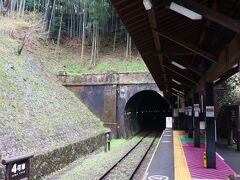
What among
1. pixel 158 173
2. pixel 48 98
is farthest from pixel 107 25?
pixel 158 173

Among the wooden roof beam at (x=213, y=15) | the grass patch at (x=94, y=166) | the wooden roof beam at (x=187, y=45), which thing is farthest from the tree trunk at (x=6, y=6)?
the wooden roof beam at (x=213, y=15)

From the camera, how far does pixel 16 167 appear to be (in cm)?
518

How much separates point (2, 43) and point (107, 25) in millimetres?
22538

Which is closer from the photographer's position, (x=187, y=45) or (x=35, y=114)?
(x=187, y=45)

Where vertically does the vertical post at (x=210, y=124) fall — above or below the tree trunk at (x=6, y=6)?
below

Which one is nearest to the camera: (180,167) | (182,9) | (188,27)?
(182,9)

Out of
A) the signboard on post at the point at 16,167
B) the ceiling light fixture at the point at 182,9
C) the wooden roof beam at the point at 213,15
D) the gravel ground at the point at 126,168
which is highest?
the ceiling light fixture at the point at 182,9

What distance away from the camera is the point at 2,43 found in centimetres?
1978

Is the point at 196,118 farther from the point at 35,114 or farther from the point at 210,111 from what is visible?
the point at 35,114

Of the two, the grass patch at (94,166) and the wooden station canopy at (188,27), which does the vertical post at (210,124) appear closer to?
the wooden station canopy at (188,27)

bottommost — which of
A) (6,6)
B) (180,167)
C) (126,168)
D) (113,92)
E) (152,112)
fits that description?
(126,168)

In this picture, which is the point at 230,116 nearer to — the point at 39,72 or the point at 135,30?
the point at 135,30

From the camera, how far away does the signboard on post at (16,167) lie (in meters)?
4.99

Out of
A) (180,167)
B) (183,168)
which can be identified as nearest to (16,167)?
(183,168)
